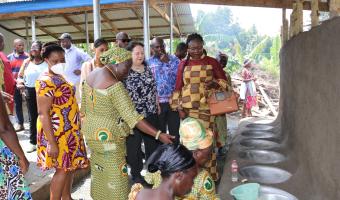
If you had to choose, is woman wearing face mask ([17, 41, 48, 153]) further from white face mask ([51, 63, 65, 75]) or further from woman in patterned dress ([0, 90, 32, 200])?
woman in patterned dress ([0, 90, 32, 200])

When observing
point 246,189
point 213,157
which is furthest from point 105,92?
point 213,157

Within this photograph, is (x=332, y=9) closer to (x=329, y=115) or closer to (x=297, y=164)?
(x=329, y=115)

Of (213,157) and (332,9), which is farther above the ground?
(332,9)

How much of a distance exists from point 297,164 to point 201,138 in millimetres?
2695

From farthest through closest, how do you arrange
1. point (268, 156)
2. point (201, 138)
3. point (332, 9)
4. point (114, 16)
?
1. point (114, 16)
2. point (268, 156)
3. point (332, 9)
4. point (201, 138)

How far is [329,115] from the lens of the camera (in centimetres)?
348

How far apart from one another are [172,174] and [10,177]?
108 centimetres

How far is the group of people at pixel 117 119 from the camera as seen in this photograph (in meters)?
2.27

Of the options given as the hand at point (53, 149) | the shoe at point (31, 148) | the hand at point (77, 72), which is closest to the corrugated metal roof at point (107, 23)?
the hand at point (77, 72)

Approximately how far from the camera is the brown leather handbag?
421cm

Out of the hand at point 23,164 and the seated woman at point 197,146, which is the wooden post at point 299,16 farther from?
the hand at point 23,164

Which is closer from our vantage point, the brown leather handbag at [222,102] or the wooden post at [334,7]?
the wooden post at [334,7]

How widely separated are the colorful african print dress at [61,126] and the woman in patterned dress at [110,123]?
0.62ft

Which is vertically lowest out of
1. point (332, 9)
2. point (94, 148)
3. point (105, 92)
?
point (94, 148)
